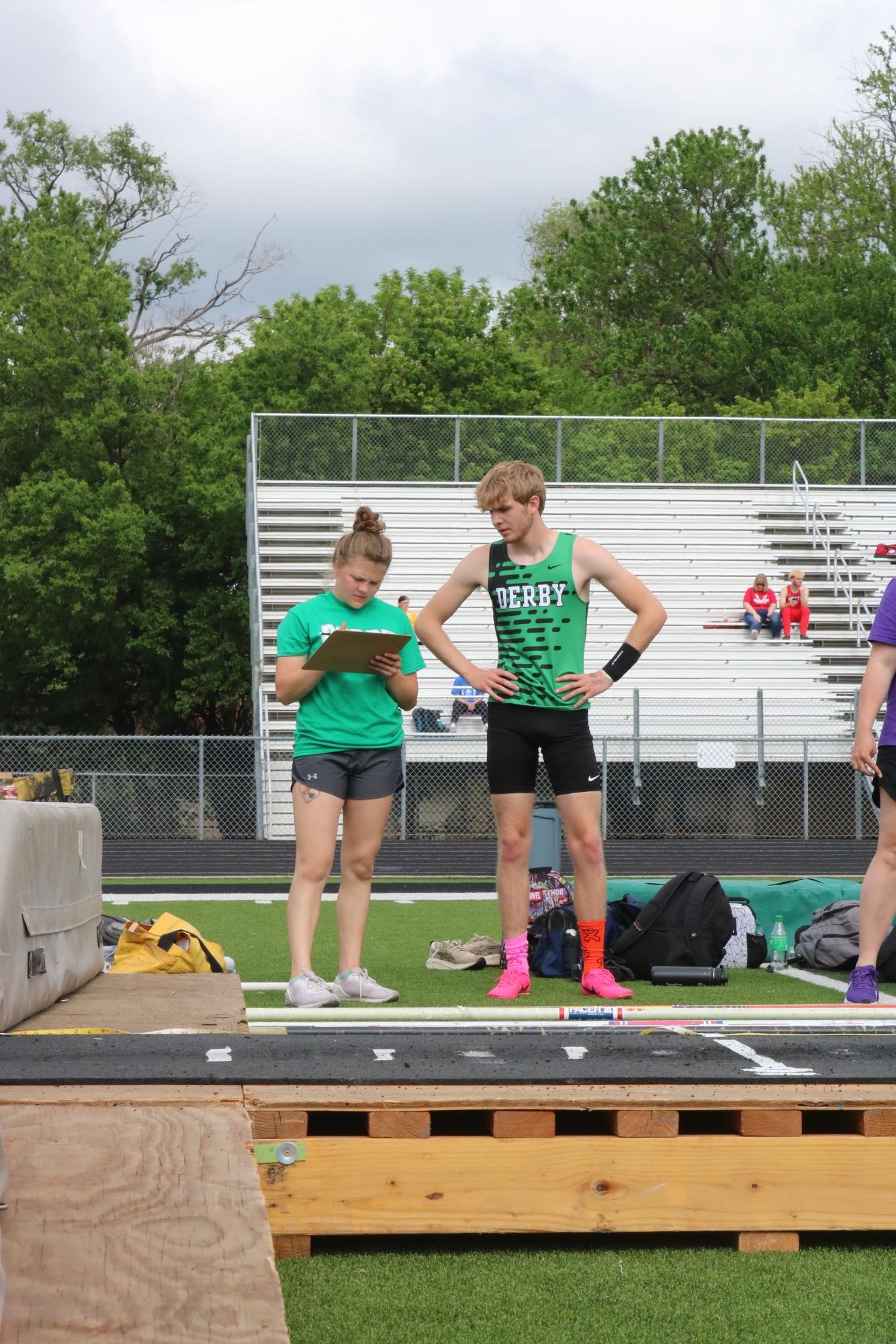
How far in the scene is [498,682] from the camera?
574 cm

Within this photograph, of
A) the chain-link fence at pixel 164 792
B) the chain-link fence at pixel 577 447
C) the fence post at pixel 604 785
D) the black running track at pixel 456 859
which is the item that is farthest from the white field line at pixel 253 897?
the chain-link fence at pixel 577 447

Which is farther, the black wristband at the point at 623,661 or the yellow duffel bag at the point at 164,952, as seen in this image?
the yellow duffel bag at the point at 164,952

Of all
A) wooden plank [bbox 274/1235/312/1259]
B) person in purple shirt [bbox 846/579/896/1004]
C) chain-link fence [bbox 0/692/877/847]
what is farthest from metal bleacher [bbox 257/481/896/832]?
wooden plank [bbox 274/1235/312/1259]

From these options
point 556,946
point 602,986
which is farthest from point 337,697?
point 556,946

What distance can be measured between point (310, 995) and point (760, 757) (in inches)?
568

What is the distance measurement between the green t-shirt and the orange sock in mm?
1015

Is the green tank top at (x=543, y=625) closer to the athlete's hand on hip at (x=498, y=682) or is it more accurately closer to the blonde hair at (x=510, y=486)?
the athlete's hand on hip at (x=498, y=682)

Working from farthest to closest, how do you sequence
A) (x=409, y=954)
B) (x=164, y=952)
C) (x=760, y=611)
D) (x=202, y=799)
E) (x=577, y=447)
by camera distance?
(x=577, y=447) < (x=760, y=611) < (x=202, y=799) < (x=409, y=954) < (x=164, y=952)

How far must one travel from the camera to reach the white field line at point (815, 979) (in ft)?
21.8

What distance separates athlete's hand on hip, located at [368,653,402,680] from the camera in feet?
18.5

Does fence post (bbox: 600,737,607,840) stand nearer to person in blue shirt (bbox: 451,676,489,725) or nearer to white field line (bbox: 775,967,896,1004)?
person in blue shirt (bbox: 451,676,489,725)

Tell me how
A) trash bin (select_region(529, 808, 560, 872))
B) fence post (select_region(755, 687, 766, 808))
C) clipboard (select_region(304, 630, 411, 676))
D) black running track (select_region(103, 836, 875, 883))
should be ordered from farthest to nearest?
fence post (select_region(755, 687, 766, 808))
black running track (select_region(103, 836, 875, 883))
trash bin (select_region(529, 808, 560, 872))
clipboard (select_region(304, 630, 411, 676))

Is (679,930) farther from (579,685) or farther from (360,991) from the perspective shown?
(360,991)

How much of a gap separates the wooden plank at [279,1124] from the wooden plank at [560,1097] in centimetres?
2
